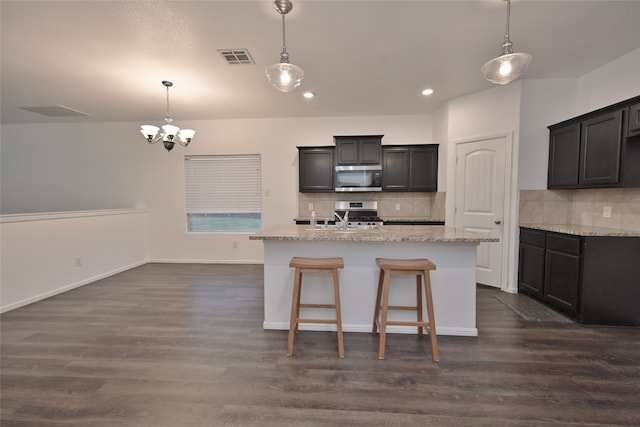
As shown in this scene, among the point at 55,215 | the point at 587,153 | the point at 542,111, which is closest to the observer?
the point at 587,153

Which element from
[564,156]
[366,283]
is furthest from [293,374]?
[564,156]

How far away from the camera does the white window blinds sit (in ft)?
16.6

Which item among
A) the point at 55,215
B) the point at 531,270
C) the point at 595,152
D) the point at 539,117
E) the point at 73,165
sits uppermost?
the point at 539,117

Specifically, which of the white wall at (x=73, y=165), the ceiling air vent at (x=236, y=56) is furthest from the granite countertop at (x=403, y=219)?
the white wall at (x=73, y=165)

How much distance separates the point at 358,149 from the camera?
4.52 meters

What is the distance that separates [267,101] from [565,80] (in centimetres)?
396

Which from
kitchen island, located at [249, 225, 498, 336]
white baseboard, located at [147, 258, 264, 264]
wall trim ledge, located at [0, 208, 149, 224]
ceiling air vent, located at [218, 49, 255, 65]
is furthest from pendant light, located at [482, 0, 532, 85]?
wall trim ledge, located at [0, 208, 149, 224]

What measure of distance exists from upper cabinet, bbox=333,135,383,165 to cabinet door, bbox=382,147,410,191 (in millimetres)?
176

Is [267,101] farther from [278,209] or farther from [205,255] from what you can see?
[205,255]

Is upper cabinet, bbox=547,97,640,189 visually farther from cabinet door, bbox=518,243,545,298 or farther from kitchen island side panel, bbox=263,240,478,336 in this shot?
kitchen island side panel, bbox=263,240,478,336

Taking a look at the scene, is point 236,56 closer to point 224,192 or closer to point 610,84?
point 224,192

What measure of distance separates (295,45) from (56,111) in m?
4.56

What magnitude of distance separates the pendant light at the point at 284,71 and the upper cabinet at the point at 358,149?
2.63m

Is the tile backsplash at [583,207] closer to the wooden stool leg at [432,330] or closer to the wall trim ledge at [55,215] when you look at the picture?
the wooden stool leg at [432,330]
